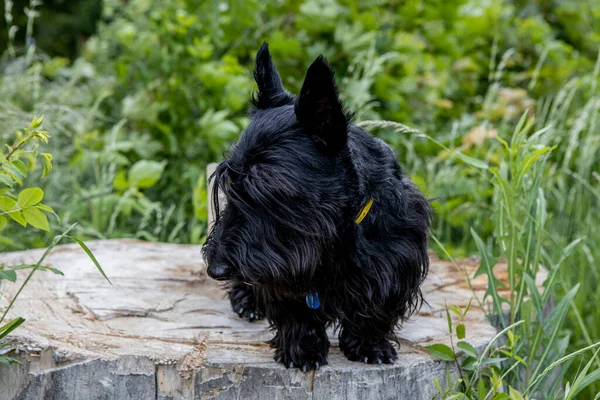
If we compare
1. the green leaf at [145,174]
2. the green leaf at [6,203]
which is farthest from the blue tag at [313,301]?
the green leaf at [145,174]

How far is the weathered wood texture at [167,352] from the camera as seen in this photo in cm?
240

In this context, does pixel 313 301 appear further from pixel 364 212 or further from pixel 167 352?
pixel 167 352

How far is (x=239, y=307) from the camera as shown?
9.55 ft

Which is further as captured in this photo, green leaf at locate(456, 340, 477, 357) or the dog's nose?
green leaf at locate(456, 340, 477, 357)

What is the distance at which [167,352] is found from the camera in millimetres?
2455

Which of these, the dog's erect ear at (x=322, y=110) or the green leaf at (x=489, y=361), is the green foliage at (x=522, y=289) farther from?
the dog's erect ear at (x=322, y=110)

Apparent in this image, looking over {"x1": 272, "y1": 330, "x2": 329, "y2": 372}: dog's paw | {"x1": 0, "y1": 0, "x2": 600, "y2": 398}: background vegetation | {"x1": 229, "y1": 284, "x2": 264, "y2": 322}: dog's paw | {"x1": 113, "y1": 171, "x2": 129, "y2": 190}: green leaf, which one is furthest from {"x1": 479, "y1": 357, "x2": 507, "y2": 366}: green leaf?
{"x1": 113, "y1": 171, "x2": 129, "y2": 190}: green leaf

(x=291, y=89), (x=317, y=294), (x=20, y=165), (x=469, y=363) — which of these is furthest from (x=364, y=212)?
(x=291, y=89)

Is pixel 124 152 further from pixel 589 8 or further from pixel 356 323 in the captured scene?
pixel 589 8

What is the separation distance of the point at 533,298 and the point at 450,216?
1.90m

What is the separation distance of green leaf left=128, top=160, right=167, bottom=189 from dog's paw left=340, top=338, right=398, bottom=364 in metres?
2.21

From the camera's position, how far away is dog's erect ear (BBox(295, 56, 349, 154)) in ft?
6.76

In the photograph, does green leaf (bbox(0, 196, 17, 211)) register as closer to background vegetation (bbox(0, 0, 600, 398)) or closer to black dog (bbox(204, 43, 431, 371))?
black dog (bbox(204, 43, 431, 371))

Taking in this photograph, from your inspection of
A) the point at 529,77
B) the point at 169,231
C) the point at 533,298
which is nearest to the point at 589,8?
the point at 529,77
